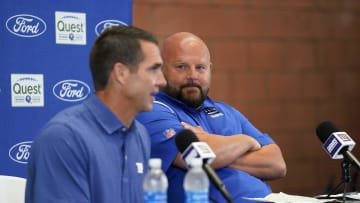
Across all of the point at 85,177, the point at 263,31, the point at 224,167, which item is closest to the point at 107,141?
the point at 85,177

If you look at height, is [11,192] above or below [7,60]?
below

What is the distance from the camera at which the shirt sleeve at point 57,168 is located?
203 centimetres

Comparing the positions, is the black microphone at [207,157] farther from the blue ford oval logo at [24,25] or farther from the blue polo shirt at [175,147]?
the blue ford oval logo at [24,25]

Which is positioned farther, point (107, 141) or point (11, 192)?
point (11, 192)

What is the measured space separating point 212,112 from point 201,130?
11.9 inches

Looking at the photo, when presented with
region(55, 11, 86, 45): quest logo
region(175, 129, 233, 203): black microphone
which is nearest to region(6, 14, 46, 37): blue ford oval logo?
region(55, 11, 86, 45): quest logo

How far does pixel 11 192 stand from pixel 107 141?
540mm

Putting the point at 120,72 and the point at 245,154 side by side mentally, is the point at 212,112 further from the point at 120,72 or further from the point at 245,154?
the point at 120,72

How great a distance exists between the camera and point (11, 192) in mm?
2486

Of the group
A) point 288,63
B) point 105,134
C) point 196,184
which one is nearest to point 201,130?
point 105,134

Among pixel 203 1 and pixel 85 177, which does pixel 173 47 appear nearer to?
pixel 85 177

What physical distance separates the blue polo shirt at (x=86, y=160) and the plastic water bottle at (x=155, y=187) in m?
0.45

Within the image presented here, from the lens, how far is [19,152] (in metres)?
3.49

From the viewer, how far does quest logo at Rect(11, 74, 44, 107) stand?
3.47 metres
